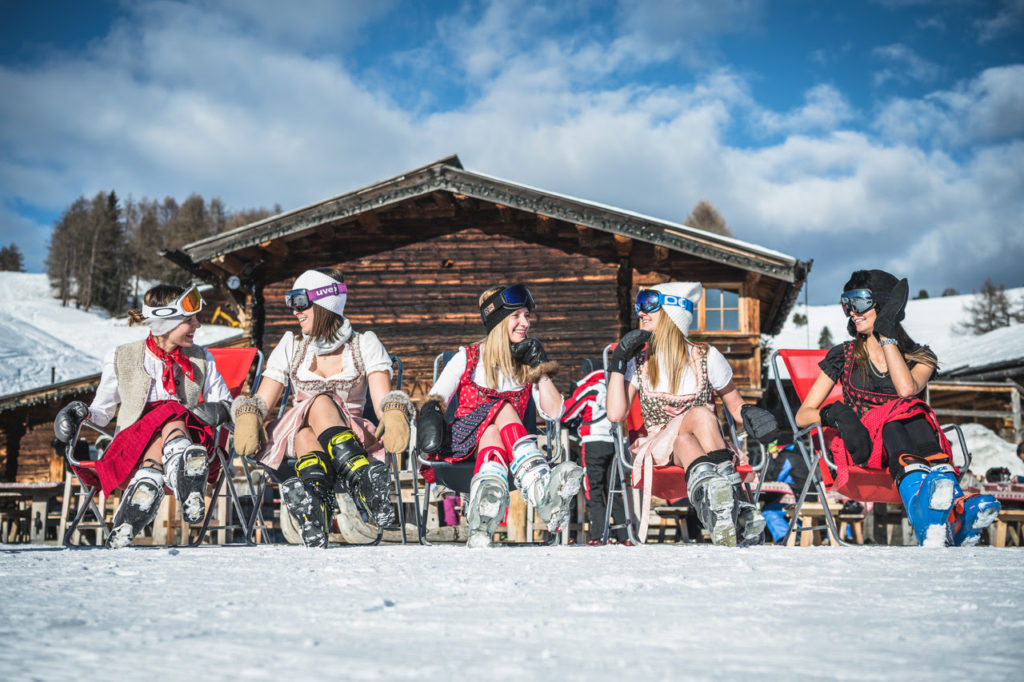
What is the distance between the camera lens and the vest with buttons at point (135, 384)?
4.21 metres

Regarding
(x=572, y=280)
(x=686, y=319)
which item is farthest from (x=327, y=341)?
(x=572, y=280)

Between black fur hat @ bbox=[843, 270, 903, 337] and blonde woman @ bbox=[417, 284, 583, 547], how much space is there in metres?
1.70

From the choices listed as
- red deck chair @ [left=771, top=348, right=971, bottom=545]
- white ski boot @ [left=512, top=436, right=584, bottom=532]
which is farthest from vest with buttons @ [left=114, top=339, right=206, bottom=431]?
red deck chair @ [left=771, top=348, right=971, bottom=545]

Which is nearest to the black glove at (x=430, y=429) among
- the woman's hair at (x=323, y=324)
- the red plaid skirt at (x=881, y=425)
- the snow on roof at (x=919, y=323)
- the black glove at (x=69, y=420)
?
the woman's hair at (x=323, y=324)

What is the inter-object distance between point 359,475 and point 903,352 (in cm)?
284

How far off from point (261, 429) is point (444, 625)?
257cm

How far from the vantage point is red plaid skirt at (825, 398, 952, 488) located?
4.08 metres

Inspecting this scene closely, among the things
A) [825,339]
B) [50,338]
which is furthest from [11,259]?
[825,339]

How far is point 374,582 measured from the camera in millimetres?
2240

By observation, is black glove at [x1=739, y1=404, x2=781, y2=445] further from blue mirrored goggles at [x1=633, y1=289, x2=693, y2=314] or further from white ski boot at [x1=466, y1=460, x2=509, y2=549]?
white ski boot at [x1=466, y1=460, x2=509, y2=549]

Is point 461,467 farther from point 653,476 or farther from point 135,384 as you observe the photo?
point 135,384

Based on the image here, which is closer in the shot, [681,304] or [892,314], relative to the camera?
[892,314]

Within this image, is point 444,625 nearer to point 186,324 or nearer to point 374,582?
point 374,582

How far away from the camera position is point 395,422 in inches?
153
